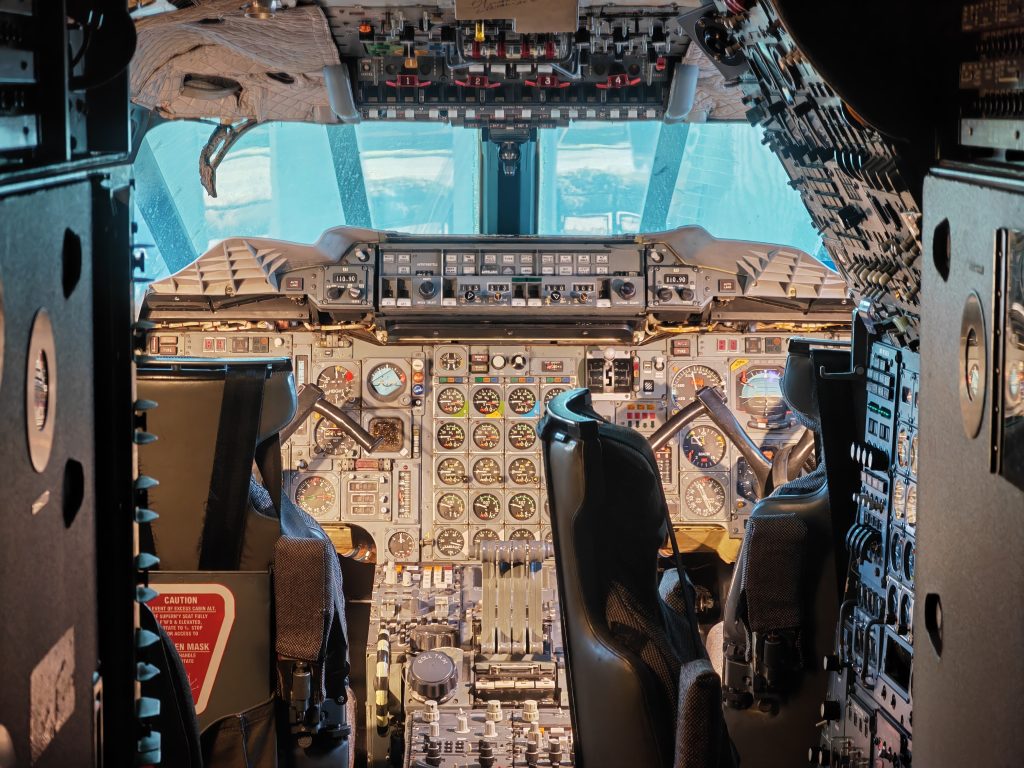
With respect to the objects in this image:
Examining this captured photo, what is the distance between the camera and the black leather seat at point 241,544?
347 centimetres

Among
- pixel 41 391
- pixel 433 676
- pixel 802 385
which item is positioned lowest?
pixel 433 676

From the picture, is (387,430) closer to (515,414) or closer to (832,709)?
(515,414)

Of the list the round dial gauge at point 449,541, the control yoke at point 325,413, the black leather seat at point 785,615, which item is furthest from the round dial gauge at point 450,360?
the black leather seat at point 785,615

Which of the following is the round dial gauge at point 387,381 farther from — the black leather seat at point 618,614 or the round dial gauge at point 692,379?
the black leather seat at point 618,614

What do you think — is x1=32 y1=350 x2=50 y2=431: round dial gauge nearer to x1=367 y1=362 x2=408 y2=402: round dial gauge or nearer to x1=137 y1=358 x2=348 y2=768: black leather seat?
x1=137 y1=358 x2=348 y2=768: black leather seat

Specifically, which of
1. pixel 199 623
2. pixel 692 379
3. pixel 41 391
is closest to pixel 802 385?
pixel 199 623

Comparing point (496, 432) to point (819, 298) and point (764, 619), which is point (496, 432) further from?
point (764, 619)

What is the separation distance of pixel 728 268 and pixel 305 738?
10.9 ft

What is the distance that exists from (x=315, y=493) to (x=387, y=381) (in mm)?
749

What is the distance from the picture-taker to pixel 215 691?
3.60 metres

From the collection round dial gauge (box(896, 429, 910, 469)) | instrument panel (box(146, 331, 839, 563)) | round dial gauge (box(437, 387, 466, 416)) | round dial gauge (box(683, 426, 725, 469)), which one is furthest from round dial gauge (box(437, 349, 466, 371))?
round dial gauge (box(896, 429, 910, 469))

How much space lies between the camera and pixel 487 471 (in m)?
6.38

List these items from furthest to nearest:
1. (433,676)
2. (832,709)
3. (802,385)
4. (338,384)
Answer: (338,384)
(433,676)
(802,385)
(832,709)

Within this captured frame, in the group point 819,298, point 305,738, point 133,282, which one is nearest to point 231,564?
point 305,738
